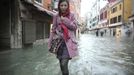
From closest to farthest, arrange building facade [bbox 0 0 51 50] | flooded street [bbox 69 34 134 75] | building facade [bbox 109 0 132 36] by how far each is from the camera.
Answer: flooded street [bbox 69 34 134 75] < building facade [bbox 0 0 51 50] < building facade [bbox 109 0 132 36]

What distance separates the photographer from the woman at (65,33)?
5.43m

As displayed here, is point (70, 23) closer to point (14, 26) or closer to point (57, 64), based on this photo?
point (57, 64)

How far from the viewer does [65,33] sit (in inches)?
214

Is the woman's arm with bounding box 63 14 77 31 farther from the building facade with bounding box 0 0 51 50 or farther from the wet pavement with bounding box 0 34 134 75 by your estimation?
the building facade with bounding box 0 0 51 50

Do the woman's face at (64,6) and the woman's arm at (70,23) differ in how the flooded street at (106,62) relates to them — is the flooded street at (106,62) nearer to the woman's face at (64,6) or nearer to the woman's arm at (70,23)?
the woman's arm at (70,23)

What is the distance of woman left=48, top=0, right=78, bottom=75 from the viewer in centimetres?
543

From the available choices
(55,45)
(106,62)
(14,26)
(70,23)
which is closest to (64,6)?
(70,23)

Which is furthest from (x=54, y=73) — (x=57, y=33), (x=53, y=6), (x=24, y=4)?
(x=53, y=6)

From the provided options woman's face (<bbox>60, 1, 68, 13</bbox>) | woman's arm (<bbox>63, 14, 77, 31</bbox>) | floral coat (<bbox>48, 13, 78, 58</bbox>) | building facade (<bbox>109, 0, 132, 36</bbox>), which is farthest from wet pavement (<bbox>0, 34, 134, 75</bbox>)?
building facade (<bbox>109, 0, 132, 36</bbox>)

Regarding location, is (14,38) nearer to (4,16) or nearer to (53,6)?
(4,16)

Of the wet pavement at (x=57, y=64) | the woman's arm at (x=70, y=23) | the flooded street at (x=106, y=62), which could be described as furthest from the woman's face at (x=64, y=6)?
the flooded street at (x=106, y=62)

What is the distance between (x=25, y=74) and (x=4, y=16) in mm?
10093

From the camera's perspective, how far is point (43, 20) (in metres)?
25.5

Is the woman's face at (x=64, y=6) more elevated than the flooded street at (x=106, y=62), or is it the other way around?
the woman's face at (x=64, y=6)
